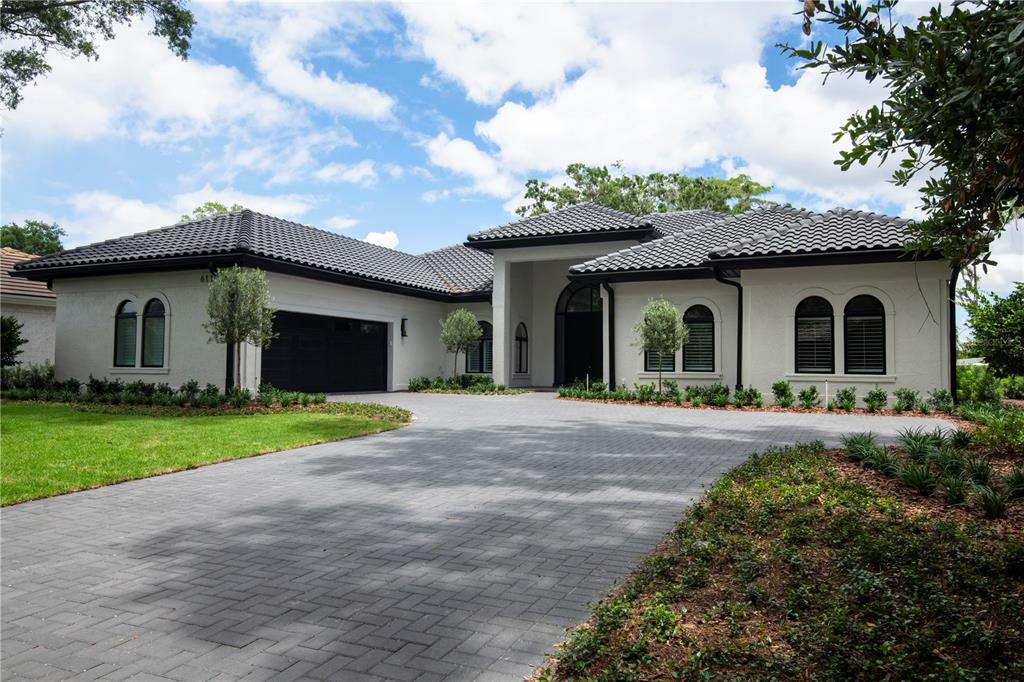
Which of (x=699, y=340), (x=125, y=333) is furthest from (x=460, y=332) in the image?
(x=125, y=333)

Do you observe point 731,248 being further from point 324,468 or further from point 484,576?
point 484,576

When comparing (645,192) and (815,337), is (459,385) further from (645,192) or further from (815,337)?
(645,192)

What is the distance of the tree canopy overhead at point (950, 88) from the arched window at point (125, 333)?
1971 cm

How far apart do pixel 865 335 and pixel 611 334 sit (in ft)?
22.6

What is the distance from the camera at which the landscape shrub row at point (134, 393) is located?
A: 1606 cm

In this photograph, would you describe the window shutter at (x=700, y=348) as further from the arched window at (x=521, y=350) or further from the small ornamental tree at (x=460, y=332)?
the arched window at (x=521, y=350)

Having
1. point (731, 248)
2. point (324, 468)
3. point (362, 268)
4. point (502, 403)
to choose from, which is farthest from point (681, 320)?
point (324, 468)

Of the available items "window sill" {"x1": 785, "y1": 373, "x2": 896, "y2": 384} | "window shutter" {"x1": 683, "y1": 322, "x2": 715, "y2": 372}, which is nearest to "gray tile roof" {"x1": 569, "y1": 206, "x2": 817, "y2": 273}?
"window shutter" {"x1": 683, "y1": 322, "x2": 715, "y2": 372}

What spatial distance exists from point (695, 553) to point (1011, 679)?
6.64 ft

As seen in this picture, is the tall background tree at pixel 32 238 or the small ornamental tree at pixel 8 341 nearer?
the small ornamental tree at pixel 8 341

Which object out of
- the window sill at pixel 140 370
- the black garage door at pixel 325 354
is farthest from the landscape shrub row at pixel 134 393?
the black garage door at pixel 325 354

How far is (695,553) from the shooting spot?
16.2 feet

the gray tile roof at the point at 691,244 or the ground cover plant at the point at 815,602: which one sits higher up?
the gray tile roof at the point at 691,244

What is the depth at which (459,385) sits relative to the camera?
78.2ft
